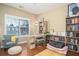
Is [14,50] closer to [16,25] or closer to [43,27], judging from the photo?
[16,25]

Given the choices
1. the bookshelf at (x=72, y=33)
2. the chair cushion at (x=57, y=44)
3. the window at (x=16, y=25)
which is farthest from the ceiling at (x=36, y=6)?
the chair cushion at (x=57, y=44)

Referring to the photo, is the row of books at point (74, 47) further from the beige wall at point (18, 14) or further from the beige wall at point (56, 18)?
the beige wall at point (18, 14)

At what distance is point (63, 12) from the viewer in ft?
5.27

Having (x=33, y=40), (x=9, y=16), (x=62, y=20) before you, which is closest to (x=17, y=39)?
(x=33, y=40)

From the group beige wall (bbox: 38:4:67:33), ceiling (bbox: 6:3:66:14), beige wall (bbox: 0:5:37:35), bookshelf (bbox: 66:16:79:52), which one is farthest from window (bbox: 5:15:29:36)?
bookshelf (bbox: 66:16:79:52)

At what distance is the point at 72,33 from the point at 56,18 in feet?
1.29

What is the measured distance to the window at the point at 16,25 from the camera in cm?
157

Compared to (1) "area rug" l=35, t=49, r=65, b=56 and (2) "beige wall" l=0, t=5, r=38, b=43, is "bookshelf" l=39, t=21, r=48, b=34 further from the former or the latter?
(1) "area rug" l=35, t=49, r=65, b=56

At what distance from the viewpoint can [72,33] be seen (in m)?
1.61

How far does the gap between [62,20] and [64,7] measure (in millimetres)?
232

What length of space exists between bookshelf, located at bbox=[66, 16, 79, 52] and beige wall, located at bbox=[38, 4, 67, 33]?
0.29 feet

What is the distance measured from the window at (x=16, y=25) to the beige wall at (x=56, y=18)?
0.31m

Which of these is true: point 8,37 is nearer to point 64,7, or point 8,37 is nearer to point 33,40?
point 33,40

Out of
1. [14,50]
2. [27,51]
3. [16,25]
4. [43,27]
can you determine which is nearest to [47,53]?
[27,51]
